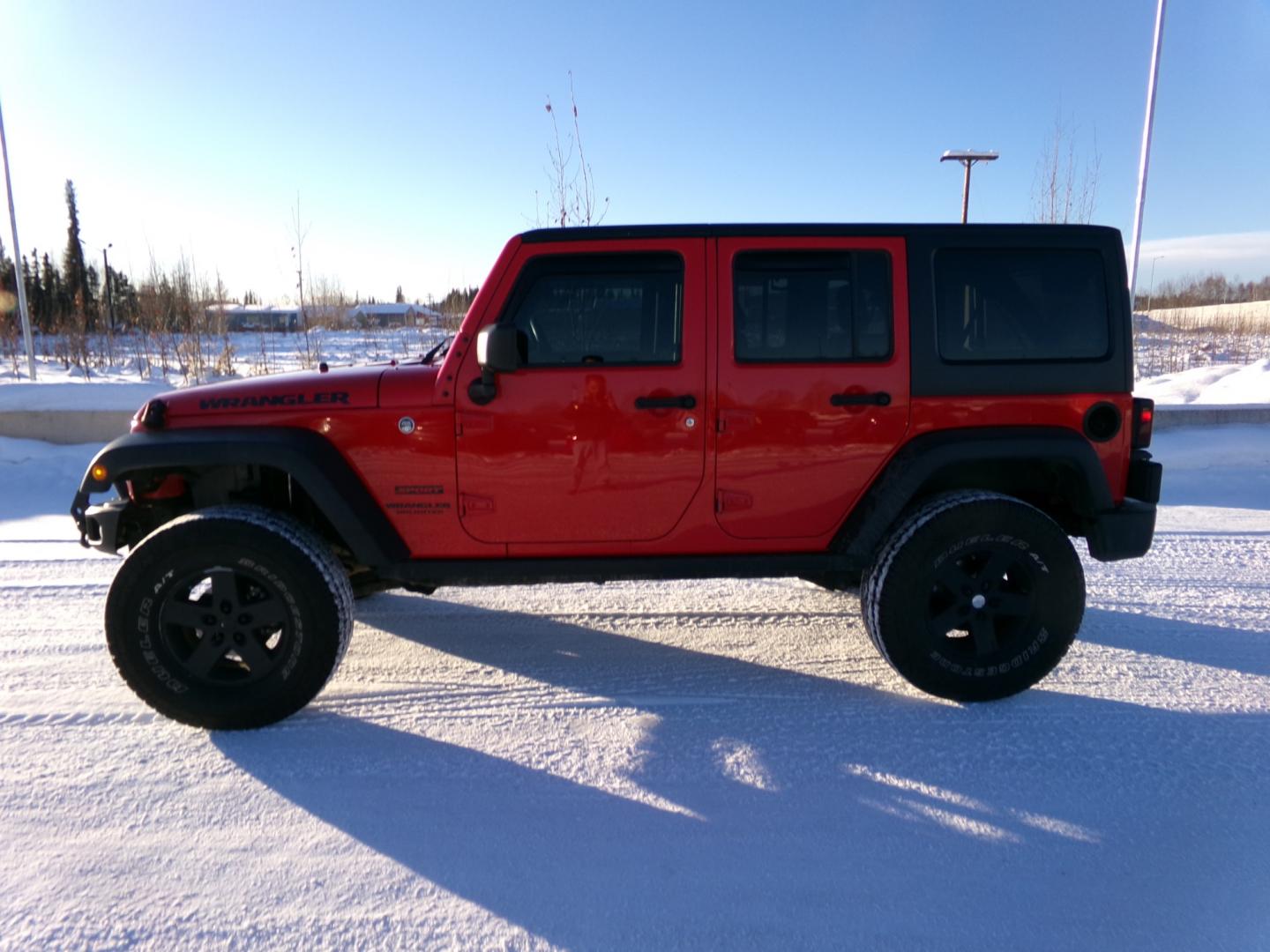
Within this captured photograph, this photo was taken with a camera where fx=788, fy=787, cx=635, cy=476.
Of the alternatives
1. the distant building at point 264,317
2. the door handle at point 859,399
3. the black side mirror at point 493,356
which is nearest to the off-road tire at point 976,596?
the door handle at point 859,399

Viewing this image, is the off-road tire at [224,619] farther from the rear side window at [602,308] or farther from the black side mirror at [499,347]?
the rear side window at [602,308]

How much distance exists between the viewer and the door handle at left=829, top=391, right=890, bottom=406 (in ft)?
10.6

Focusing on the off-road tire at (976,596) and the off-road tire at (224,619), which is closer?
the off-road tire at (224,619)

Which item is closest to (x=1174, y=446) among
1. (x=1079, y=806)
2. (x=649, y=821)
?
(x=1079, y=806)

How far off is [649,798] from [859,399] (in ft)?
5.73

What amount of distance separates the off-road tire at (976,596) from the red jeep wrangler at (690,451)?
0.01m

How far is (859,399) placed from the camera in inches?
127

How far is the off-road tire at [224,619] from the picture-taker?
3039 millimetres

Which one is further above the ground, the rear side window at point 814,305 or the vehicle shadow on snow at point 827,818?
the rear side window at point 814,305

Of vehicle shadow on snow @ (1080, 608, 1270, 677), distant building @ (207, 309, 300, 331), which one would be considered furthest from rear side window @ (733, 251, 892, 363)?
distant building @ (207, 309, 300, 331)

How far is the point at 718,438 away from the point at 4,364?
2112cm

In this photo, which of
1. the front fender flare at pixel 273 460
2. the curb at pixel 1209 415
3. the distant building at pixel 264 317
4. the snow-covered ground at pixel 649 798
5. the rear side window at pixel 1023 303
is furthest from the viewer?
the distant building at pixel 264 317

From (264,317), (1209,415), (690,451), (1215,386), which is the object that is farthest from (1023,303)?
(264,317)

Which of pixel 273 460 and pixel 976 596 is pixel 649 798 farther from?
pixel 273 460
